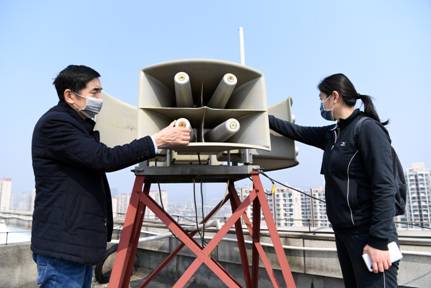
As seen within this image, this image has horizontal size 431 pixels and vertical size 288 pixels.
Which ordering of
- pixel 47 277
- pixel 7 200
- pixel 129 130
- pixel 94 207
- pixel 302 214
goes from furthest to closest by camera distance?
pixel 7 200
pixel 302 214
pixel 129 130
pixel 94 207
pixel 47 277

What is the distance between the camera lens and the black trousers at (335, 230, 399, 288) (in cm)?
173

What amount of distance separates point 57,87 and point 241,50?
2.21 meters

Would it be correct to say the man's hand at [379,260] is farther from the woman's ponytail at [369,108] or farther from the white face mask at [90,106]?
the white face mask at [90,106]

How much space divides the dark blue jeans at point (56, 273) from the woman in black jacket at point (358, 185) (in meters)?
1.61

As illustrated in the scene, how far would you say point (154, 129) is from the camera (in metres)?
2.30

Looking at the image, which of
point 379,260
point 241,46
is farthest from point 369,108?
point 241,46

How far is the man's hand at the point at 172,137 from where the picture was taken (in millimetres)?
1863

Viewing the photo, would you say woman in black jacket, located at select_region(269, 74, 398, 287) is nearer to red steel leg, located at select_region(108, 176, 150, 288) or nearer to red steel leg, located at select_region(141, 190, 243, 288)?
red steel leg, located at select_region(141, 190, 243, 288)

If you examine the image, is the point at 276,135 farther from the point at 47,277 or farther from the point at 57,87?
the point at 47,277

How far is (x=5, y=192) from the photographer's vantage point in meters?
34.1

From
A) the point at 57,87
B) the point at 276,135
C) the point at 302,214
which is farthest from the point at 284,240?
the point at 302,214

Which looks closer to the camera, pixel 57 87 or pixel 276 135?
pixel 57 87

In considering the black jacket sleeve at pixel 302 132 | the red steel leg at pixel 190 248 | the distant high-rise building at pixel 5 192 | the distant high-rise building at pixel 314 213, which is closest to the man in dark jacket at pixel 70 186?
the red steel leg at pixel 190 248

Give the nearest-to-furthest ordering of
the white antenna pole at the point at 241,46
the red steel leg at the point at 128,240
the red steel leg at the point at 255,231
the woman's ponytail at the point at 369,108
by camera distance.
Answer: the woman's ponytail at the point at 369,108
the red steel leg at the point at 128,240
the red steel leg at the point at 255,231
the white antenna pole at the point at 241,46
